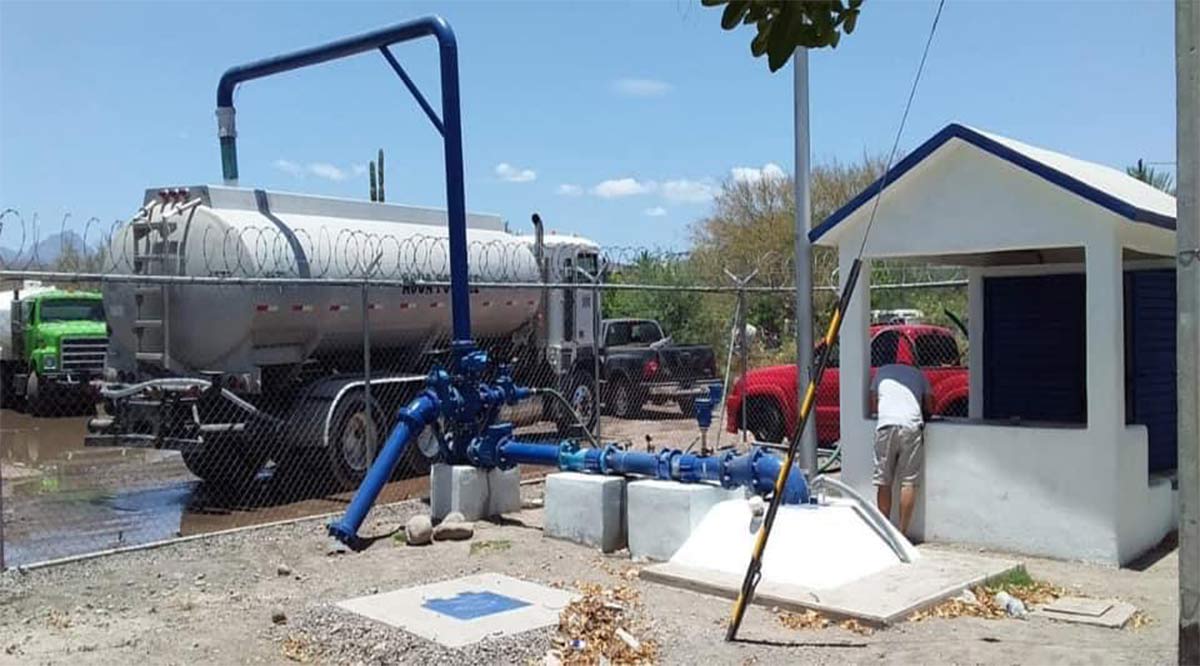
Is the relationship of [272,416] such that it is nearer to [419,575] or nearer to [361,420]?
[361,420]

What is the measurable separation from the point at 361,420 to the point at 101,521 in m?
3.07

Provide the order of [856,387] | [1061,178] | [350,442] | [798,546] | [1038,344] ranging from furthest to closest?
1. [350,442]
2. [1038,344]
3. [856,387]
4. [1061,178]
5. [798,546]

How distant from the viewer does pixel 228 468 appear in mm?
13945

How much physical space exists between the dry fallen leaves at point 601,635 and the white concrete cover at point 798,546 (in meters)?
1.15

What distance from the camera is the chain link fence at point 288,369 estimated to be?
12438 mm

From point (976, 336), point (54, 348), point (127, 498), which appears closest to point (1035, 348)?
point (976, 336)

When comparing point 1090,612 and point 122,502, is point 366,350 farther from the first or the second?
point 1090,612

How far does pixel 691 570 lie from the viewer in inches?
322

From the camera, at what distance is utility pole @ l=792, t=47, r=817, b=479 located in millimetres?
10484

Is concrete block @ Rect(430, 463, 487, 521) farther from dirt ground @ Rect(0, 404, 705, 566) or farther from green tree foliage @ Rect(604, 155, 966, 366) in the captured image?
green tree foliage @ Rect(604, 155, 966, 366)

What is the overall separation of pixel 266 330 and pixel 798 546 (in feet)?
24.9

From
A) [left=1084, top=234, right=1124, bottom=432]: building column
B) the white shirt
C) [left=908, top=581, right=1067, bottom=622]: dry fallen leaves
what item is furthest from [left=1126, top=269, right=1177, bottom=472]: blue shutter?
[left=908, top=581, right=1067, bottom=622]: dry fallen leaves

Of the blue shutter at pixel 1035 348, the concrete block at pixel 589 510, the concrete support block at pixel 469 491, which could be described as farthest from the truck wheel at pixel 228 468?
the blue shutter at pixel 1035 348

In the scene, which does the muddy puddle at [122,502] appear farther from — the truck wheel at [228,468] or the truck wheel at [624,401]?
the truck wheel at [624,401]
